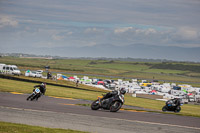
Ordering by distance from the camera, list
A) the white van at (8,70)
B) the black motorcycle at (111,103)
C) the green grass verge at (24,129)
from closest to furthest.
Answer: the green grass verge at (24,129) < the black motorcycle at (111,103) < the white van at (8,70)

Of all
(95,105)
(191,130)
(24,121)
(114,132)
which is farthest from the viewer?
(95,105)

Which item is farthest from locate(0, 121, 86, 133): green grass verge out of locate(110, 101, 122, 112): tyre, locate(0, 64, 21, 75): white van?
locate(0, 64, 21, 75): white van

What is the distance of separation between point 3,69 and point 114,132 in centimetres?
5602

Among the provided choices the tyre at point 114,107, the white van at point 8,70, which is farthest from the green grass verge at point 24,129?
the white van at point 8,70

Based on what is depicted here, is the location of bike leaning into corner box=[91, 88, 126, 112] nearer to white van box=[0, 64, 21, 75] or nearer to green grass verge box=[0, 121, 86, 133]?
green grass verge box=[0, 121, 86, 133]

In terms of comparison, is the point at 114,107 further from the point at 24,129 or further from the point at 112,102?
the point at 24,129

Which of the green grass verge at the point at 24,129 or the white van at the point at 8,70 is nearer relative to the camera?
the green grass verge at the point at 24,129

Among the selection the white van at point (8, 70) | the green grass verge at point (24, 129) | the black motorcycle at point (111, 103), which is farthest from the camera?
the white van at point (8, 70)

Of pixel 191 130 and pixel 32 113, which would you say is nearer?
pixel 191 130

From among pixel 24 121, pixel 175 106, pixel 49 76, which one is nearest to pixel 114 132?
pixel 24 121

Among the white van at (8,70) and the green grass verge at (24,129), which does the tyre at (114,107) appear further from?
the white van at (8,70)

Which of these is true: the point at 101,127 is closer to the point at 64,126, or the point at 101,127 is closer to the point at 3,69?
the point at 64,126

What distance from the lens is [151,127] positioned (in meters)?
14.9

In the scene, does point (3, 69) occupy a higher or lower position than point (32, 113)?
higher
